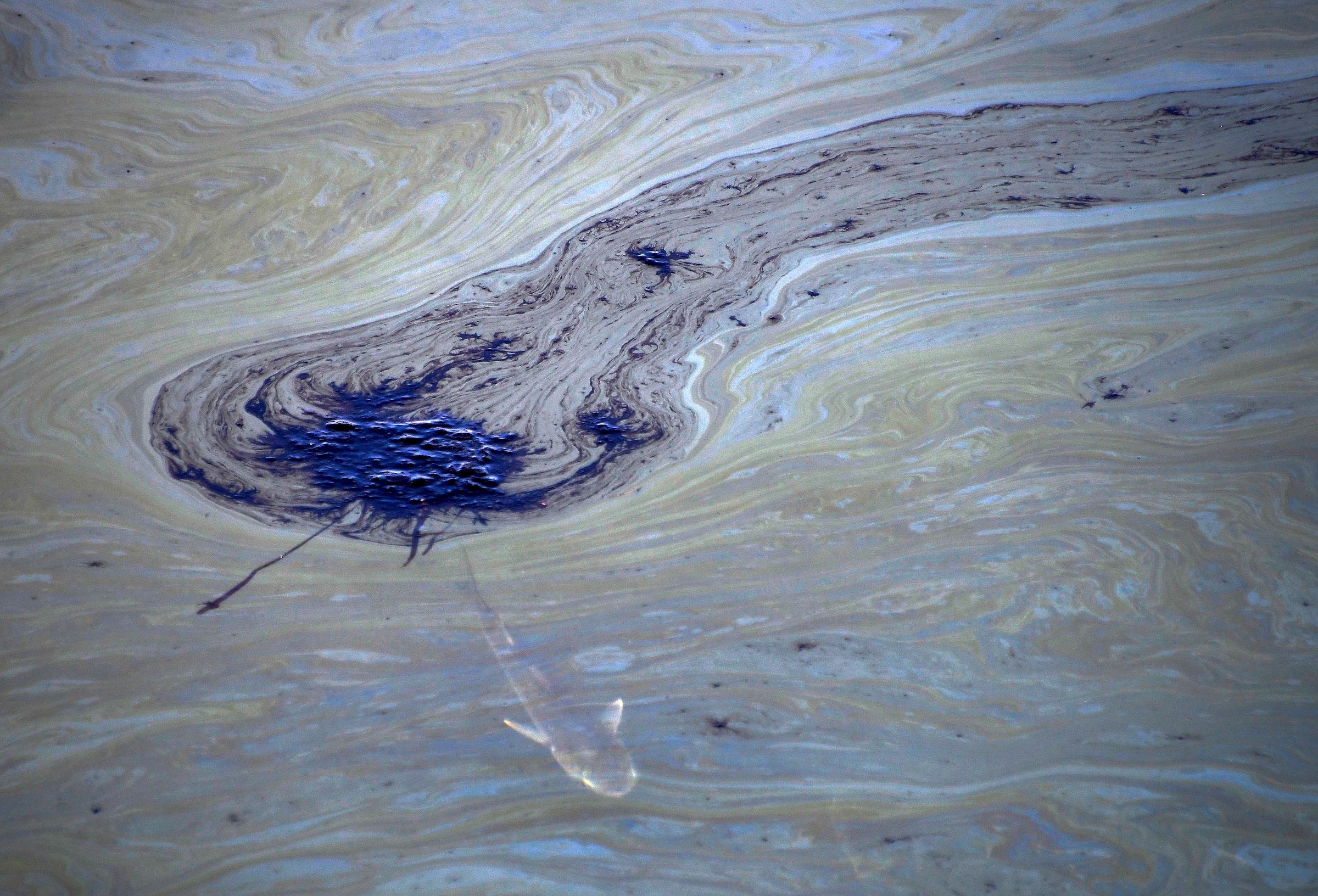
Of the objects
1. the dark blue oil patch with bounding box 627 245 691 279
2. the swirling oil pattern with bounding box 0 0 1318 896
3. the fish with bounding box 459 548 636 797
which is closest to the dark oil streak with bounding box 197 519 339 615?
the swirling oil pattern with bounding box 0 0 1318 896

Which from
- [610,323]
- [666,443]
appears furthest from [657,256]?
[666,443]

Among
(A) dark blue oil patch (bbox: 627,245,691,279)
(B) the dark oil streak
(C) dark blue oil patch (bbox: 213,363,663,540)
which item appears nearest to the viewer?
(B) the dark oil streak

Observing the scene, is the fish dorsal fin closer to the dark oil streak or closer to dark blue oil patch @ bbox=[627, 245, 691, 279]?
the dark oil streak

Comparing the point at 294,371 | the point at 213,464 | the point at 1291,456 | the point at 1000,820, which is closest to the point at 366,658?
the point at 213,464

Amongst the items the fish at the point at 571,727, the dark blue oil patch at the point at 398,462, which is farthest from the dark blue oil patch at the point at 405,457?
the fish at the point at 571,727

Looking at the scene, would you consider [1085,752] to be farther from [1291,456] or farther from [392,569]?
[392,569]

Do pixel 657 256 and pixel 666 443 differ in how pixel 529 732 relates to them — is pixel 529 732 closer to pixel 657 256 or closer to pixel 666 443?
pixel 666 443
